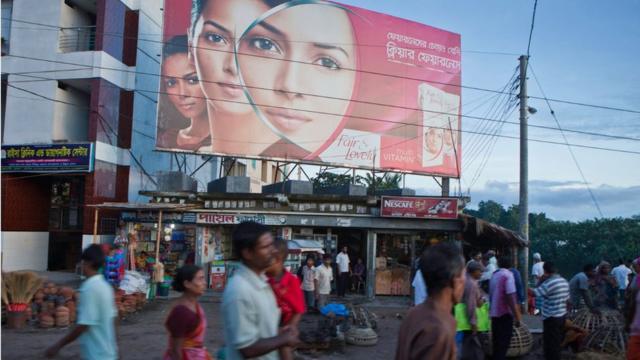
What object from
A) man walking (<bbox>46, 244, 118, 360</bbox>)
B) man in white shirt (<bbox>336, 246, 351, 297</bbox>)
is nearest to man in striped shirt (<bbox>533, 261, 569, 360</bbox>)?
man walking (<bbox>46, 244, 118, 360</bbox>)

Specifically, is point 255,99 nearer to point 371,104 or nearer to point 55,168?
point 371,104

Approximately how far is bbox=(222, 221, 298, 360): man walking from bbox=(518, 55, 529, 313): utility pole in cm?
1117

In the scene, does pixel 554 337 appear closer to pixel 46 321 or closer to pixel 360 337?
pixel 360 337

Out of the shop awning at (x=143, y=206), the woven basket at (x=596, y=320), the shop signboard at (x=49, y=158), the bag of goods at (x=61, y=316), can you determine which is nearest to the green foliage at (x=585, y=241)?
the woven basket at (x=596, y=320)

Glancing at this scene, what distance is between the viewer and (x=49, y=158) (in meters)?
16.5

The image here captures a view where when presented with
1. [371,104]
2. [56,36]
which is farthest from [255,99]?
[56,36]

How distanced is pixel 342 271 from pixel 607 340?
803 cm

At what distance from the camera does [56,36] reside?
1725 cm

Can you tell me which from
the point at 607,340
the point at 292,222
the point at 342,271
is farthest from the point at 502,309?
the point at 292,222

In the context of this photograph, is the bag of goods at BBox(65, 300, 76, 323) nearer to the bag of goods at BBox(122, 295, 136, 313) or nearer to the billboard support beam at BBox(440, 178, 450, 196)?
the bag of goods at BBox(122, 295, 136, 313)

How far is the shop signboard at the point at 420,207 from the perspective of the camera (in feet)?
49.2

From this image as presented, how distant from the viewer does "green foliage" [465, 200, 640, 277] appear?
2891 centimetres

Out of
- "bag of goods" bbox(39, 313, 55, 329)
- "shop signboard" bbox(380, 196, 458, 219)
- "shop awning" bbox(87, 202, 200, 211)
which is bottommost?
"bag of goods" bbox(39, 313, 55, 329)

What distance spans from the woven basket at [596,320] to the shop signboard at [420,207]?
22.6 feet
